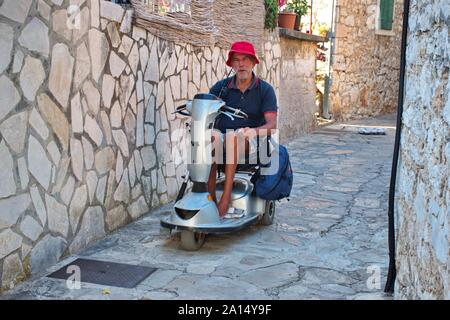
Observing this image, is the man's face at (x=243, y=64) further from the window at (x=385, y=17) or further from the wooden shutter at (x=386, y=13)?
the wooden shutter at (x=386, y=13)

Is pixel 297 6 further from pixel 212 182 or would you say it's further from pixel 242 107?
pixel 212 182

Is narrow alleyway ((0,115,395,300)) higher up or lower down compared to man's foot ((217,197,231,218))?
lower down

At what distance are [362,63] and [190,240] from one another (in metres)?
10.4

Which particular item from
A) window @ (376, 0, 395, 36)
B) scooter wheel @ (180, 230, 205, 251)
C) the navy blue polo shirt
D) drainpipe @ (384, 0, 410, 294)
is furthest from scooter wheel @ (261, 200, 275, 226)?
window @ (376, 0, 395, 36)

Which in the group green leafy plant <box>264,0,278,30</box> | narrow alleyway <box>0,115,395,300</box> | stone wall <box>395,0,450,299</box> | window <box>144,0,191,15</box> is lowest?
narrow alleyway <box>0,115,395,300</box>

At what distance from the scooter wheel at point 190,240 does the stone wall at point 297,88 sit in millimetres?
5336

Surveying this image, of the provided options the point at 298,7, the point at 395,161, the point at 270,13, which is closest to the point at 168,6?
the point at 395,161

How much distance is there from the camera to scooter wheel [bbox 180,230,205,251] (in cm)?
380

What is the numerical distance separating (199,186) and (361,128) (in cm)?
802

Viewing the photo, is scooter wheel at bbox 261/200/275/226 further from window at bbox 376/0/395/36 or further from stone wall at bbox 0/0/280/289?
window at bbox 376/0/395/36

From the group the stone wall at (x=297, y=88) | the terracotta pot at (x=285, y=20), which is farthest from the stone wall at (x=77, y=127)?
the terracotta pot at (x=285, y=20)

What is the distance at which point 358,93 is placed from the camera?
13.2 metres

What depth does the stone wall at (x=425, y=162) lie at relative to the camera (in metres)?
2.03

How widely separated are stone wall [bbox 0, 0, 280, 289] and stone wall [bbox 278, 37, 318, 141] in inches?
164
